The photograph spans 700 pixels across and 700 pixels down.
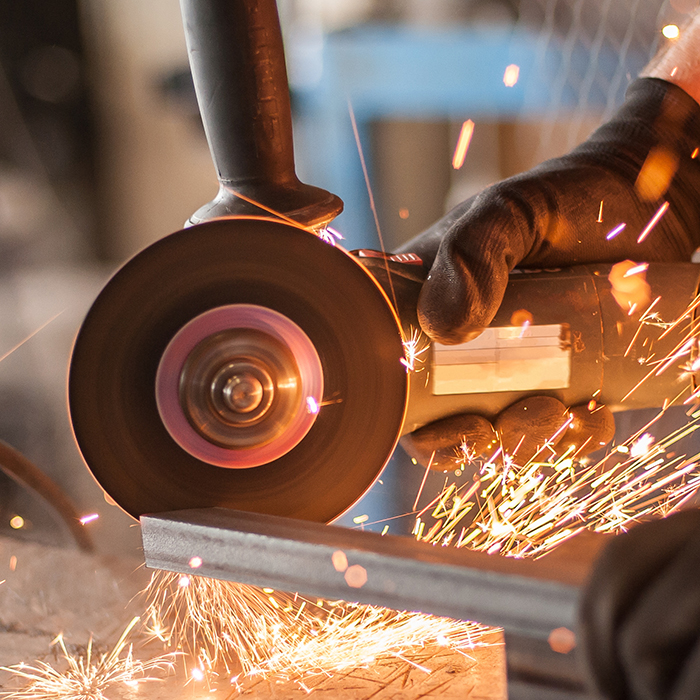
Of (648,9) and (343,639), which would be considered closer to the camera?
(343,639)

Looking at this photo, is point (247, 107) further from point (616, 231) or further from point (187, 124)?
point (187, 124)

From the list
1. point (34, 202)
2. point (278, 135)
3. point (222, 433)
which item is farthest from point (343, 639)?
point (34, 202)

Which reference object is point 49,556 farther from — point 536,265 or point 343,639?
point 536,265

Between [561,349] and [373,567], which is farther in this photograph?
[561,349]

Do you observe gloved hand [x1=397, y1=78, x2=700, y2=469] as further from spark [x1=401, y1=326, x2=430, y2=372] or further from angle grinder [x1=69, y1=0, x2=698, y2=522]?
angle grinder [x1=69, y1=0, x2=698, y2=522]

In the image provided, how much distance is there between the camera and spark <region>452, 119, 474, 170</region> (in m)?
2.42

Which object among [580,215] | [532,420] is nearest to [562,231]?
[580,215]

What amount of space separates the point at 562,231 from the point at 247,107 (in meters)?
0.59

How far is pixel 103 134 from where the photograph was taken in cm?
296

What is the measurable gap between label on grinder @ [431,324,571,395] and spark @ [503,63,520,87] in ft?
5.11

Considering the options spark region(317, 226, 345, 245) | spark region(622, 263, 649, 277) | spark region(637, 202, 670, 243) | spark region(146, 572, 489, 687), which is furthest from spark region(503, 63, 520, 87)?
spark region(146, 572, 489, 687)

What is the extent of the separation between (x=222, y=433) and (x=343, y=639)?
0.57 metres

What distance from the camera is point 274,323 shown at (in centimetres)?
84

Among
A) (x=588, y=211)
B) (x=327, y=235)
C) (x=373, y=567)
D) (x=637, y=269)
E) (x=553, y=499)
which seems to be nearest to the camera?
(x=373, y=567)
